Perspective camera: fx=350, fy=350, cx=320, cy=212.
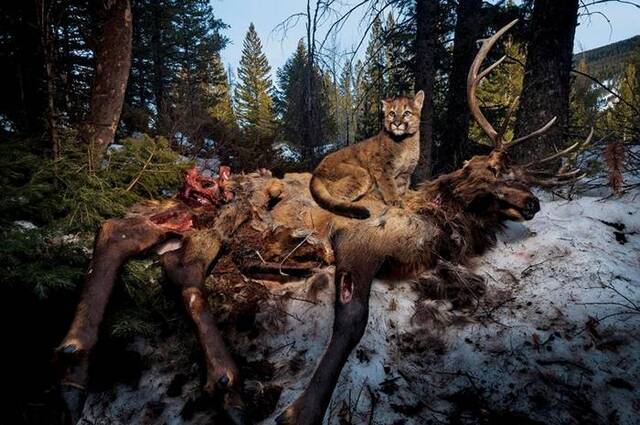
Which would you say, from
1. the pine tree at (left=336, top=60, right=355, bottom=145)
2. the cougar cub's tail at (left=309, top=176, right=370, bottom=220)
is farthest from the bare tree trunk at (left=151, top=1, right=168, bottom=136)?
the cougar cub's tail at (left=309, top=176, right=370, bottom=220)

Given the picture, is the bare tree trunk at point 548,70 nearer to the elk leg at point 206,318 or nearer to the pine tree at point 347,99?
the pine tree at point 347,99

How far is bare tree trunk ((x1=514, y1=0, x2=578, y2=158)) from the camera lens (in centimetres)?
441

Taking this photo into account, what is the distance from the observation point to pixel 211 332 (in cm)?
197

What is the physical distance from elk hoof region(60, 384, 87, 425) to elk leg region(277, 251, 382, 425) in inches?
37.6

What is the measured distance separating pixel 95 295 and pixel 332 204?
6.40 ft

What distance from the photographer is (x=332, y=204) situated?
3254 mm

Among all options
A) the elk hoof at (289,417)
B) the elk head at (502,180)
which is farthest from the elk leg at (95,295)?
the elk head at (502,180)

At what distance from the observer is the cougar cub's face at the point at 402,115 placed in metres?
4.07

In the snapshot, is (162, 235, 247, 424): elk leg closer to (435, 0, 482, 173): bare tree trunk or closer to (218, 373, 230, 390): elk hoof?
(218, 373, 230, 390): elk hoof

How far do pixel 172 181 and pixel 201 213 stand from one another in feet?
3.76

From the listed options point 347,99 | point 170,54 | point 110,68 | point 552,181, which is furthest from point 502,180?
point 170,54

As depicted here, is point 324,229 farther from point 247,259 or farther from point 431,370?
point 431,370

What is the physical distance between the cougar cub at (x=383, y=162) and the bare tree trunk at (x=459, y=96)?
12.6 ft

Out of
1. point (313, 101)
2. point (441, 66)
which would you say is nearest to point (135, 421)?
point (313, 101)
